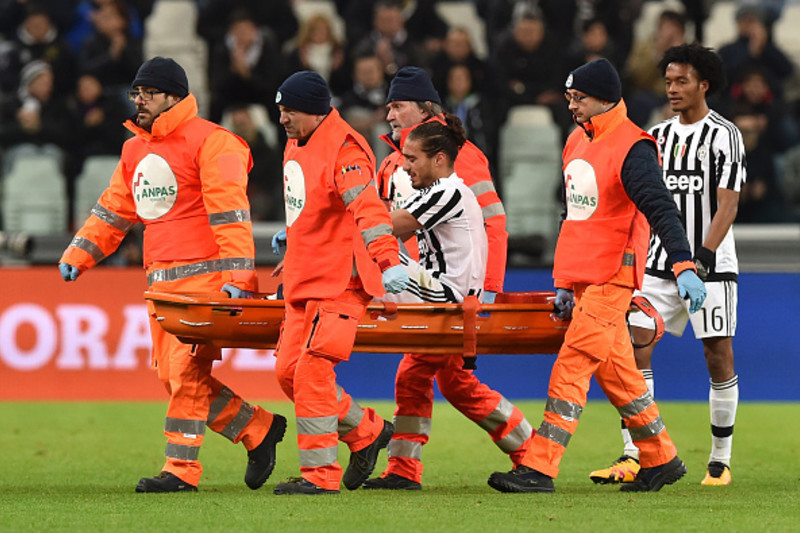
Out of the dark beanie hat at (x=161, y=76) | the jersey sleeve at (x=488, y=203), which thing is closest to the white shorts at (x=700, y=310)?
the jersey sleeve at (x=488, y=203)

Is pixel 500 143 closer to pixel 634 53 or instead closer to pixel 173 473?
pixel 634 53

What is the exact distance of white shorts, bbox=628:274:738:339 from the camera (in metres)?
7.16

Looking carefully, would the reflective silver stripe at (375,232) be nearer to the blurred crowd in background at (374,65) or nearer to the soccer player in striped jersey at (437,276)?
the soccer player in striped jersey at (437,276)

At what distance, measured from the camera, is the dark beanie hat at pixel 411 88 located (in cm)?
698

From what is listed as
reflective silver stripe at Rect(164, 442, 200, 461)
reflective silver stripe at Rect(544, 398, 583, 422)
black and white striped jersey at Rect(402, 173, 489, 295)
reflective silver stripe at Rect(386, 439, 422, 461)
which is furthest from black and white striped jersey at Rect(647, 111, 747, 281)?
reflective silver stripe at Rect(164, 442, 200, 461)

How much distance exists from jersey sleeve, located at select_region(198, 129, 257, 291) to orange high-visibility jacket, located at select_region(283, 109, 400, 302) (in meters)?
0.27

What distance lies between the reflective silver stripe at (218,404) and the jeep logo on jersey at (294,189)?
100 cm

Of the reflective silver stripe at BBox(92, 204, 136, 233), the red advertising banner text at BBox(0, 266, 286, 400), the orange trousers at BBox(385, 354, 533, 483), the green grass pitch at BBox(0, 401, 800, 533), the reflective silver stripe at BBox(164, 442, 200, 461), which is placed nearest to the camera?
the green grass pitch at BBox(0, 401, 800, 533)

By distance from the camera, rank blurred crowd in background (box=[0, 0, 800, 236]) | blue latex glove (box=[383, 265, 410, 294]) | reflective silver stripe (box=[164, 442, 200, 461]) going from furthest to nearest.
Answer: blurred crowd in background (box=[0, 0, 800, 236]), reflective silver stripe (box=[164, 442, 200, 461]), blue latex glove (box=[383, 265, 410, 294])

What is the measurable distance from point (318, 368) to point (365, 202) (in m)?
0.77

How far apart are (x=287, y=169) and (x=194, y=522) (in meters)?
1.78

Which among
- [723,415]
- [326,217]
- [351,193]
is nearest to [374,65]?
[723,415]

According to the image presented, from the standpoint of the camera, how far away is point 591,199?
6.36 m

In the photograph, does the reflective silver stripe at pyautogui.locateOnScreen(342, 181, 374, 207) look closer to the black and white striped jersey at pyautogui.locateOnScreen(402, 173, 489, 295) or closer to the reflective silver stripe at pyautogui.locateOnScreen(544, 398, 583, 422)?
the black and white striped jersey at pyautogui.locateOnScreen(402, 173, 489, 295)
